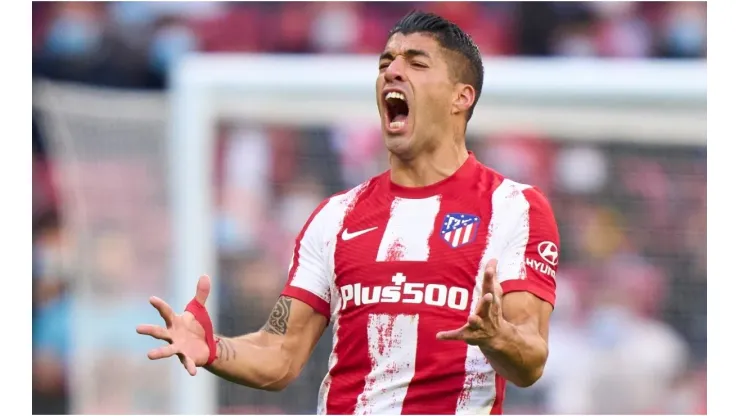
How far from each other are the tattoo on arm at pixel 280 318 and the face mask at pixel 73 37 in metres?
6.22

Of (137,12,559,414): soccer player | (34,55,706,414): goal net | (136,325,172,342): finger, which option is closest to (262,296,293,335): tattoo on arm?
(137,12,559,414): soccer player

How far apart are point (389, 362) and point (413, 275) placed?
0.86 ft

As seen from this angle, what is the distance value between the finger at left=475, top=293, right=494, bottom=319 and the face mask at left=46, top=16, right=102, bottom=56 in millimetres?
7102

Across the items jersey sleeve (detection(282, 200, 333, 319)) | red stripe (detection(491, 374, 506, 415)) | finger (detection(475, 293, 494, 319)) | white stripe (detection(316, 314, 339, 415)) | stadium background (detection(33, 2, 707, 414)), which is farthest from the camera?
stadium background (detection(33, 2, 707, 414))

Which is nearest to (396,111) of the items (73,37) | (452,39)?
(452,39)

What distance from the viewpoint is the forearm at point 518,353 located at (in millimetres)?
3059

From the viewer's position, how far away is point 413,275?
348 cm

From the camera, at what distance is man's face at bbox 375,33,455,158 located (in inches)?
144

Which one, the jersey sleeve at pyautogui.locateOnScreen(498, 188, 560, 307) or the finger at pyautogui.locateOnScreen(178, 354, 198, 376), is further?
the jersey sleeve at pyautogui.locateOnScreen(498, 188, 560, 307)

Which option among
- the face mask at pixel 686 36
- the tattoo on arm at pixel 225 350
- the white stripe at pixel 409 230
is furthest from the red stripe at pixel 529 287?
the face mask at pixel 686 36

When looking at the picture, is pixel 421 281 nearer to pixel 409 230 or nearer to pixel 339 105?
pixel 409 230

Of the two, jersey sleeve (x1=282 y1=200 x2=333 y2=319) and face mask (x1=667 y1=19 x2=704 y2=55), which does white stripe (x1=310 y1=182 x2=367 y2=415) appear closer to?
jersey sleeve (x1=282 y1=200 x2=333 y2=319)

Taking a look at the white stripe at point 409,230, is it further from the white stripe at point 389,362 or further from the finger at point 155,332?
the finger at point 155,332

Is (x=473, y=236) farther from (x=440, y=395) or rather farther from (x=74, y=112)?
(x=74, y=112)
